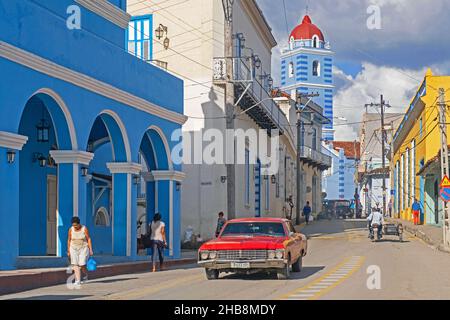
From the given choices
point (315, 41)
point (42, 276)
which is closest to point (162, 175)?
point (42, 276)

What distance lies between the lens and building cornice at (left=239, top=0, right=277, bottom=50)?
4245cm

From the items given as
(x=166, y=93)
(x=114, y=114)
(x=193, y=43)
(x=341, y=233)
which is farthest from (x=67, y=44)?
(x=341, y=233)

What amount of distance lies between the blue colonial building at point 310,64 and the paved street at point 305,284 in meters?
84.9

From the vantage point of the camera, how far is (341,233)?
154 feet

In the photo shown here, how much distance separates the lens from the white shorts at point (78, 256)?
1727cm

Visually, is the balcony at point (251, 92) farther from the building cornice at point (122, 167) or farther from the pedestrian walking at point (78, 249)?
the pedestrian walking at point (78, 249)

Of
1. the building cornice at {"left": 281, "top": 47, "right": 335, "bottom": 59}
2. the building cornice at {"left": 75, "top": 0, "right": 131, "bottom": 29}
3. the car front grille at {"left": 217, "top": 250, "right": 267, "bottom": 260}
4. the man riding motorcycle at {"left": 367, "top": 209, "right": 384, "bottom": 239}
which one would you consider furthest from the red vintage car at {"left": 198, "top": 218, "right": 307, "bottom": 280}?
the building cornice at {"left": 281, "top": 47, "right": 335, "bottom": 59}

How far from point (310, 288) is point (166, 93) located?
1275cm

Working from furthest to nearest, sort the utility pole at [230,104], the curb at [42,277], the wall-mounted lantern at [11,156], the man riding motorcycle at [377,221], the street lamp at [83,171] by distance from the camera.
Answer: the man riding motorcycle at [377,221] < the utility pole at [230,104] < the street lamp at [83,171] < the wall-mounted lantern at [11,156] < the curb at [42,277]

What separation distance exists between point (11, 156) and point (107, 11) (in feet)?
30.5

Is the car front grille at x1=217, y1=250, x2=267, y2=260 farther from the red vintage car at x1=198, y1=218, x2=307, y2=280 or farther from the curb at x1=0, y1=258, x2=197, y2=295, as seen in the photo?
the curb at x1=0, y1=258, x2=197, y2=295

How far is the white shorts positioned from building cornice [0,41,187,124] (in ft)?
14.0

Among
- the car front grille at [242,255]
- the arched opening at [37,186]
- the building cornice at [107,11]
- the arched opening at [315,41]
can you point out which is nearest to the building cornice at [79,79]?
the arched opening at [37,186]
